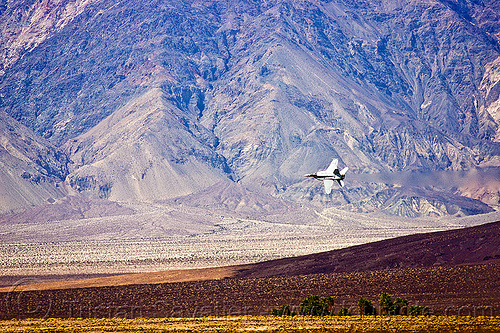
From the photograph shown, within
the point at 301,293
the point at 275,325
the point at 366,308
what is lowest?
the point at 301,293

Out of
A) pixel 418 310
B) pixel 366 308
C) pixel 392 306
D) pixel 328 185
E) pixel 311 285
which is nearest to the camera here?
pixel 328 185

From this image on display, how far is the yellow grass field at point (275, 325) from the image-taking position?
4519 cm

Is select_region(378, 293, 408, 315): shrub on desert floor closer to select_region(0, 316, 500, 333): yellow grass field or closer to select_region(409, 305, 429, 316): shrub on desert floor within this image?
select_region(409, 305, 429, 316): shrub on desert floor

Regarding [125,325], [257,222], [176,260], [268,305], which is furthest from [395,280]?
[257,222]

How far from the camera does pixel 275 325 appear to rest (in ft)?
158

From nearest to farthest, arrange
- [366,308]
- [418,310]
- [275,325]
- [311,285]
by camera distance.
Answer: [275,325] → [418,310] → [366,308] → [311,285]

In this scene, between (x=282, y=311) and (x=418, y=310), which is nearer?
(x=418, y=310)

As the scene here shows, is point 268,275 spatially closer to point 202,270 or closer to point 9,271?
point 202,270

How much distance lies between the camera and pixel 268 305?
210 feet

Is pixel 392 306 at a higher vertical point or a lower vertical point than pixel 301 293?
higher

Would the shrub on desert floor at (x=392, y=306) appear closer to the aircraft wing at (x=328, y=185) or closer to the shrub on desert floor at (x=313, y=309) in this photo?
the shrub on desert floor at (x=313, y=309)

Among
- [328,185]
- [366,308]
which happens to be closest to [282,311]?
[366,308]

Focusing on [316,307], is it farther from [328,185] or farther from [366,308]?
[328,185]

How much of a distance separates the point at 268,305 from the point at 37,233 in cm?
12614
